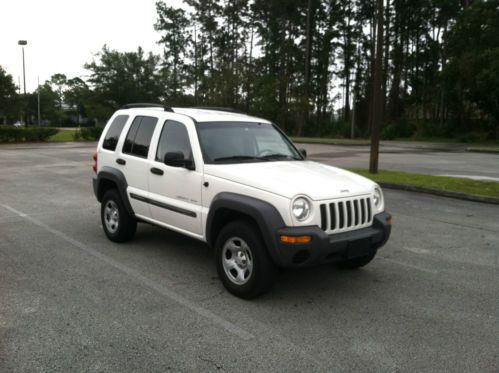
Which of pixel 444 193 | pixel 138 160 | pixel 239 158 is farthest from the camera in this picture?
pixel 444 193

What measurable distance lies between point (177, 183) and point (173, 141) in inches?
22.3

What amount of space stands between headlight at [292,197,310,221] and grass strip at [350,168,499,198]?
786 centimetres

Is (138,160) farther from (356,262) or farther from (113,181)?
(356,262)

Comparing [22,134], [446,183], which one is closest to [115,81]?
[22,134]

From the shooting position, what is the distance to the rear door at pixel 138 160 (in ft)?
19.6

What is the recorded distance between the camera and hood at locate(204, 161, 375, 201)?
443 centimetres

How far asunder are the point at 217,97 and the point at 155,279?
141ft

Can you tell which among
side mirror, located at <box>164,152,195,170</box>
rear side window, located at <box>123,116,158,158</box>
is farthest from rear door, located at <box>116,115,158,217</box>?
side mirror, located at <box>164,152,195,170</box>

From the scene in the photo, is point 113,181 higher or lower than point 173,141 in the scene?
lower

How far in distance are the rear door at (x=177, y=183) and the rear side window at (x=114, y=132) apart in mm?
1072

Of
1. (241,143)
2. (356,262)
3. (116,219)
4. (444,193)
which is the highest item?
(241,143)

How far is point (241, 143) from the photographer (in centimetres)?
557

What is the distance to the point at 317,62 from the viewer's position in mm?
54125

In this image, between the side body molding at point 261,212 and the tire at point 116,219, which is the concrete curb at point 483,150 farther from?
the side body molding at point 261,212
